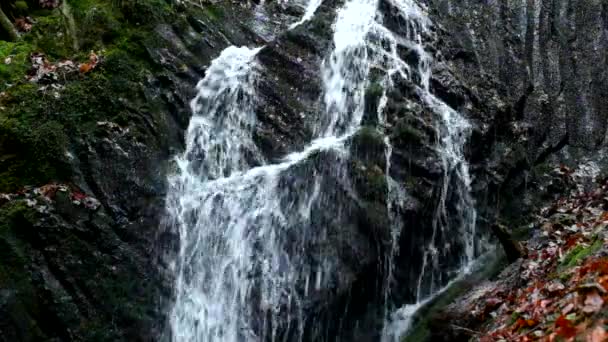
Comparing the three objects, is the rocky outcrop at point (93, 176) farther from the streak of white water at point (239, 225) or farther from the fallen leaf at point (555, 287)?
the fallen leaf at point (555, 287)

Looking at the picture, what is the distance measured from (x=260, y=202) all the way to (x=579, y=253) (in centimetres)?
443

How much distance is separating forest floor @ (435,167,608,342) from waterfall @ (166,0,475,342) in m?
1.60

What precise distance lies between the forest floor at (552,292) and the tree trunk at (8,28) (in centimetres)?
853

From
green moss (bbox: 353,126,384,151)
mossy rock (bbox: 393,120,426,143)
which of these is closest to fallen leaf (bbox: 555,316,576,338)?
green moss (bbox: 353,126,384,151)

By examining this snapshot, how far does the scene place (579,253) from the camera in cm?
543

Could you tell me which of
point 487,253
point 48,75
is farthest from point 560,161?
point 48,75

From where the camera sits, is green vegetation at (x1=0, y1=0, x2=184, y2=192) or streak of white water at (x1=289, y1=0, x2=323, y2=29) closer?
green vegetation at (x1=0, y1=0, x2=184, y2=192)

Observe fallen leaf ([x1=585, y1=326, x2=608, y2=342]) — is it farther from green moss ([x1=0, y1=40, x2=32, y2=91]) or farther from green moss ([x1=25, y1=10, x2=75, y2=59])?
green moss ([x1=25, y1=10, x2=75, y2=59])

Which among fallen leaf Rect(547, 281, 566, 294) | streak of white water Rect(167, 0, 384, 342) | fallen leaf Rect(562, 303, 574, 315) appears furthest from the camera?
streak of white water Rect(167, 0, 384, 342)

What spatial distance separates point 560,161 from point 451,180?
9.56 ft

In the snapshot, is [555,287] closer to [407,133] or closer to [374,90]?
[407,133]

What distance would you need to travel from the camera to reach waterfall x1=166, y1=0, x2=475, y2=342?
26.5 ft

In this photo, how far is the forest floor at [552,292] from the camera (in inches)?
147

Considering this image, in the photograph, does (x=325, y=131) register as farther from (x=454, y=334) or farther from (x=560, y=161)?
(x=560, y=161)
